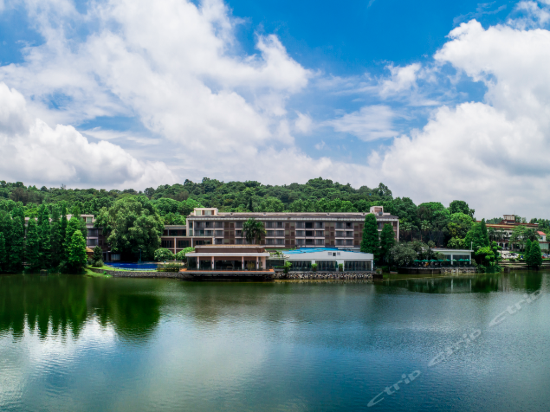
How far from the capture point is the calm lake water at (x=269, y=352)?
2136 centimetres

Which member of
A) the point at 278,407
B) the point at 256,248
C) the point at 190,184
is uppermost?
the point at 190,184

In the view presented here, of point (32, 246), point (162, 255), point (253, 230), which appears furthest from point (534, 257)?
point (32, 246)

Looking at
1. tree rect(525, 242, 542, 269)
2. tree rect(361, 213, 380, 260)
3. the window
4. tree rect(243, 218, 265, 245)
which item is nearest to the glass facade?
tree rect(361, 213, 380, 260)

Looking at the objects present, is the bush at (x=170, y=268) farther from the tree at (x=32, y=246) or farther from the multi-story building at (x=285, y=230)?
the tree at (x=32, y=246)

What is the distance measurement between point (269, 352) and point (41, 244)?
54.3 metres

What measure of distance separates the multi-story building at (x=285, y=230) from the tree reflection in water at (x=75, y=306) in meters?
26.1

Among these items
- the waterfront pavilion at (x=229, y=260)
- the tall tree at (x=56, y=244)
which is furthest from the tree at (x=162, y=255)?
the tall tree at (x=56, y=244)

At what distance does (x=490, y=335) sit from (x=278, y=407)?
19.6 m

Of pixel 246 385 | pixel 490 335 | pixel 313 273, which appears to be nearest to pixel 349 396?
pixel 246 385

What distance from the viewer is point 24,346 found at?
1123 inches

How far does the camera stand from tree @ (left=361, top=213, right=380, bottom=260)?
69.9 m

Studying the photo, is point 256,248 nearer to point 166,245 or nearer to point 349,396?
point 166,245

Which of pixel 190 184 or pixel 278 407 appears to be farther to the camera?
pixel 190 184
